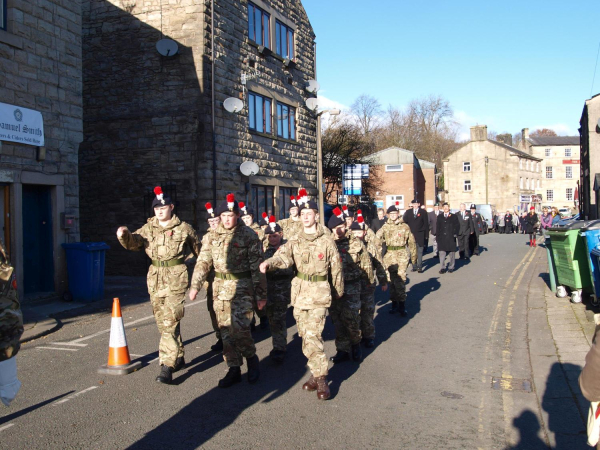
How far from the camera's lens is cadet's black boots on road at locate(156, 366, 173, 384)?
20.1ft

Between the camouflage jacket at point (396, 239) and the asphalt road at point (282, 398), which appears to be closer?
the asphalt road at point (282, 398)

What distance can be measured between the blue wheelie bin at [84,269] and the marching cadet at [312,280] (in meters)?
6.86

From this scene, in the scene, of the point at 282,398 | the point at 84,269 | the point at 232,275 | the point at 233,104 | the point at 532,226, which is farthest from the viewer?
the point at 532,226

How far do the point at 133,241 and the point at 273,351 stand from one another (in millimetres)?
2195

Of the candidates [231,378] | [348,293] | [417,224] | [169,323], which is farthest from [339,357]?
[417,224]

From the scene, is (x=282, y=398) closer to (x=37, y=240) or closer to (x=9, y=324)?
(x=9, y=324)

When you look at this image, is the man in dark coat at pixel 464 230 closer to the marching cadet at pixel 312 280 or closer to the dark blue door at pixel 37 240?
the dark blue door at pixel 37 240

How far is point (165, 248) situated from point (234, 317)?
112cm

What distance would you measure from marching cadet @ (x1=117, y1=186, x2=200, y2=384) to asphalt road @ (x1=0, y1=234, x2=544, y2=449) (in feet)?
1.28

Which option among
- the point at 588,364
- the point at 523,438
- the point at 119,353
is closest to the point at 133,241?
the point at 119,353

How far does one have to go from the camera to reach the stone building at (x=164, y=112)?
1692 centimetres

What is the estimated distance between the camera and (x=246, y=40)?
1898cm

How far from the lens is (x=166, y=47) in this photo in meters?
16.8

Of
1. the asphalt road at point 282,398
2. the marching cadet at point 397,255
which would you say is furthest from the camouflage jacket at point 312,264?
the marching cadet at point 397,255
